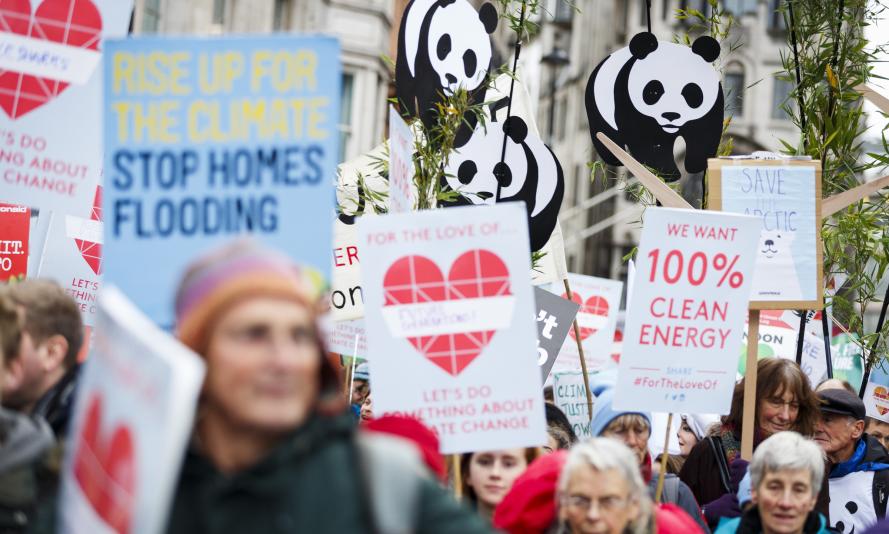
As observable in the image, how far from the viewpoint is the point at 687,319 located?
20.9 ft

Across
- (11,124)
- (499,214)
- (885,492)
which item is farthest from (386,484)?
(885,492)

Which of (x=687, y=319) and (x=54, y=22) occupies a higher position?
(x=54, y=22)

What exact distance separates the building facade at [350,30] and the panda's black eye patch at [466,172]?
46.5ft

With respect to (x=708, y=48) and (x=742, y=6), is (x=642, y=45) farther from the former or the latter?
(x=742, y=6)

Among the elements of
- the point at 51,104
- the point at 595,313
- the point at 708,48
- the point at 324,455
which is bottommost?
Result: the point at 324,455

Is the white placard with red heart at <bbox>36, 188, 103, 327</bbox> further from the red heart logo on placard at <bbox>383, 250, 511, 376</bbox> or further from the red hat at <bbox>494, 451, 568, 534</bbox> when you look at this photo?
the red hat at <bbox>494, 451, 568, 534</bbox>

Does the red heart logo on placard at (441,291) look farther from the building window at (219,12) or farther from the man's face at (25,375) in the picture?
the building window at (219,12)

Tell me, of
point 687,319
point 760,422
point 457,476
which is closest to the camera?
point 457,476

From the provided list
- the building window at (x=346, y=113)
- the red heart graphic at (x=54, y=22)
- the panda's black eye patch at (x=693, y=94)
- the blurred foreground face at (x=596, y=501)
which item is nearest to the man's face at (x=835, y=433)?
the panda's black eye patch at (x=693, y=94)

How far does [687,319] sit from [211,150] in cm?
320

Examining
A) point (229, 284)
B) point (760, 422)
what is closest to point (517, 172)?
point (760, 422)

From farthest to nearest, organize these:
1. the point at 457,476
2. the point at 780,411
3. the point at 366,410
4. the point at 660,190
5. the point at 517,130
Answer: the point at 517,130, the point at 366,410, the point at 660,190, the point at 780,411, the point at 457,476

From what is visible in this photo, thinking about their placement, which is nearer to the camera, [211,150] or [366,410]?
[211,150]

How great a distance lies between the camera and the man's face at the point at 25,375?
4.09 m
